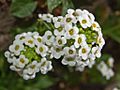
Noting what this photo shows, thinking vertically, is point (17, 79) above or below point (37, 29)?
below

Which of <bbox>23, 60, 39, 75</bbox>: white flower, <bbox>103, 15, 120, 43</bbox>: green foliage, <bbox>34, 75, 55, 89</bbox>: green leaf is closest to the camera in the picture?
<bbox>23, 60, 39, 75</bbox>: white flower

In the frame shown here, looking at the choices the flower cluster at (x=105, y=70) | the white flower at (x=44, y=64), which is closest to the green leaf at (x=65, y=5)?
the white flower at (x=44, y=64)

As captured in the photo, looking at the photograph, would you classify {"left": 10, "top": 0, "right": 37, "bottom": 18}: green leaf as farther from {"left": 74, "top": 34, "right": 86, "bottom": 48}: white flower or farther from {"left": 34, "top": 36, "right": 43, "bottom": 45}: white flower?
{"left": 74, "top": 34, "right": 86, "bottom": 48}: white flower

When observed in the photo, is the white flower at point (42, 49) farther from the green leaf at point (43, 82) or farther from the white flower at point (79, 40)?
the green leaf at point (43, 82)

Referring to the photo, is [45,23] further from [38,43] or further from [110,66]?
[110,66]

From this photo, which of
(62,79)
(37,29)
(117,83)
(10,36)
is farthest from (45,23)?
(117,83)

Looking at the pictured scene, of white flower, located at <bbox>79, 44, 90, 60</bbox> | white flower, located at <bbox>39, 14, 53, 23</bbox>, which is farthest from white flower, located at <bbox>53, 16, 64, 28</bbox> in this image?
white flower, located at <bbox>79, 44, 90, 60</bbox>

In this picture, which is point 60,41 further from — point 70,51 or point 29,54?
point 29,54
